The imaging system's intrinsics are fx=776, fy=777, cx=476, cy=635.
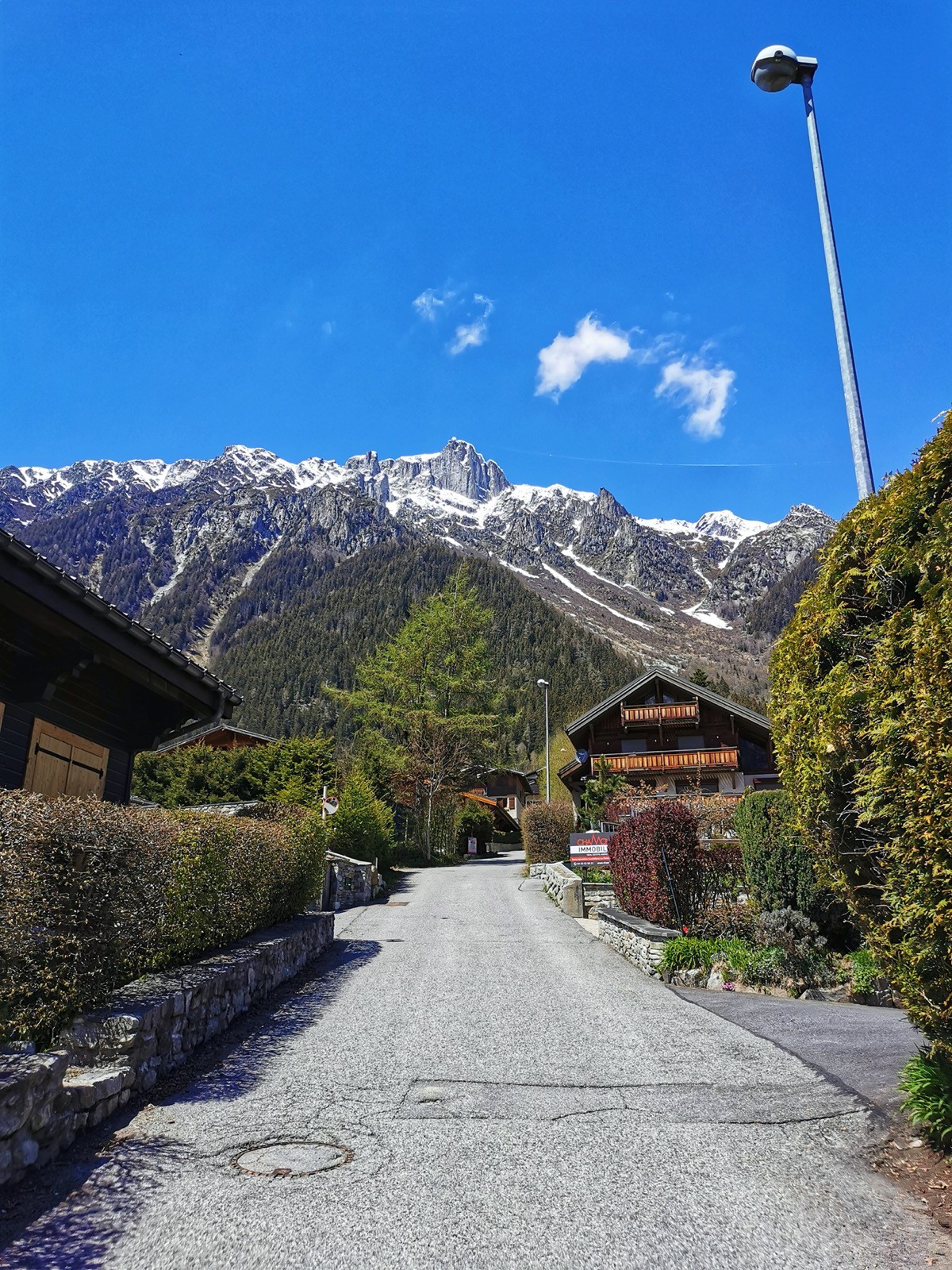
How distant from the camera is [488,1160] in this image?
4.70 m

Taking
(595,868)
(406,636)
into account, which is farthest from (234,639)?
(595,868)

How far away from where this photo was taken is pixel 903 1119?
504 centimetres

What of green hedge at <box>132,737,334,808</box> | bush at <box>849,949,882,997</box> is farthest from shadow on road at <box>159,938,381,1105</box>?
green hedge at <box>132,737,334,808</box>

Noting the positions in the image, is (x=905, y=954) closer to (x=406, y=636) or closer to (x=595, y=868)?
(x=595, y=868)

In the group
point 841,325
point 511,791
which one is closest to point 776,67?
point 841,325

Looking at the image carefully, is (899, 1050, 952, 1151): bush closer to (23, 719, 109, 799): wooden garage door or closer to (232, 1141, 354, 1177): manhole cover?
(232, 1141, 354, 1177): manhole cover

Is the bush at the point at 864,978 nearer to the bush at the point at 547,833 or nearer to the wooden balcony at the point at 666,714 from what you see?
the bush at the point at 547,833

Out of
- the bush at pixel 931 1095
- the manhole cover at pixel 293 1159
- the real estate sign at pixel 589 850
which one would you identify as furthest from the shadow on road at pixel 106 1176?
the real estate sign at pixel 589 850

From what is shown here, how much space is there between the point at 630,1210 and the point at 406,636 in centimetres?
4426

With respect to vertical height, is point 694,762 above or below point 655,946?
above

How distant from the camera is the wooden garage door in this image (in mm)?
8945

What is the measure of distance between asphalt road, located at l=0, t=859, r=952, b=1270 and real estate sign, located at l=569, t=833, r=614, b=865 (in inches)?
449

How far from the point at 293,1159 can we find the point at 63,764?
21.4 feet

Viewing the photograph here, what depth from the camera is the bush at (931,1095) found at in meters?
4.47
